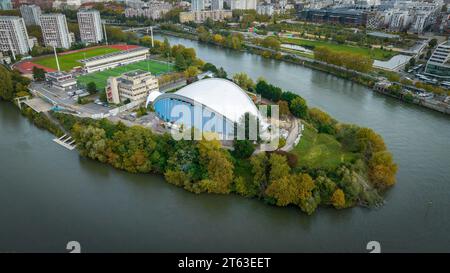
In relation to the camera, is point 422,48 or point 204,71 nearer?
point 204,71

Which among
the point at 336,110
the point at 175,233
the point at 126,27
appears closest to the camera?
the point at 175,233

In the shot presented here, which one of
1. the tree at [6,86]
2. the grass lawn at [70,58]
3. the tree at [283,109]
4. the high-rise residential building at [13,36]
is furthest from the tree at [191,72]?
the high-rise residential building at [13,36]

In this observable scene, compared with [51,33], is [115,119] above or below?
below

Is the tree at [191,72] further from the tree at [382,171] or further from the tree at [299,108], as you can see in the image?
the tree at [382,171]

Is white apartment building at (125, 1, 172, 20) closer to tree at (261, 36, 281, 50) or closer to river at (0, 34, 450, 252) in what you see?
tree at (261, 36, 281, 50)

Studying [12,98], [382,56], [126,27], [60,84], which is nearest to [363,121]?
[382,56]

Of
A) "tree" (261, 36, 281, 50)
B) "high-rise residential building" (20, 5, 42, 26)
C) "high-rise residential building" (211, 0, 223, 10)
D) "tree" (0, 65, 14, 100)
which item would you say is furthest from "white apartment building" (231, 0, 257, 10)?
"tree" (0, 65, 14, 100)

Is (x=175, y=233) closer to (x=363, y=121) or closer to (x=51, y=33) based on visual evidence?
(x=363, y=121)
